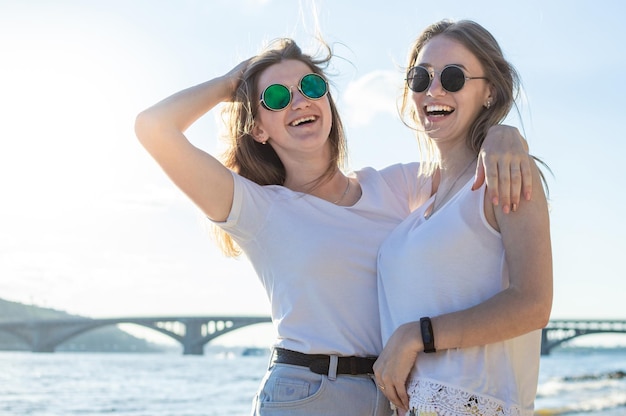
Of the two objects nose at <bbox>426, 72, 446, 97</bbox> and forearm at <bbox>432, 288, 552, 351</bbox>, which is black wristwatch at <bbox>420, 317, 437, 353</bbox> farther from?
nose at <bbox>426, 72, 446, 97</bbox>

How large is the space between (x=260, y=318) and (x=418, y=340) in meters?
51.8

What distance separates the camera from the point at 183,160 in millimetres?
2637

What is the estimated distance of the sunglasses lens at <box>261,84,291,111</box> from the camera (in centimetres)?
290

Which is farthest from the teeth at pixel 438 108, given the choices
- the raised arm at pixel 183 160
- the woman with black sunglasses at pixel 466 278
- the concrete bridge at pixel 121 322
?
the concrete bridge at pixel 121 322

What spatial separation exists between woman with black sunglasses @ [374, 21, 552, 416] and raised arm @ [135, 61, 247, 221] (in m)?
0.60

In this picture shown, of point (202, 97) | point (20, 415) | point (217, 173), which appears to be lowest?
point (20, 415)

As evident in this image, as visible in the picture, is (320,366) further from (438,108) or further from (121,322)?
Result: (121,322)

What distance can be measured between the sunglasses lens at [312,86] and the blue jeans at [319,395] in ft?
3.11

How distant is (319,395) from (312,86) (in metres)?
1.07

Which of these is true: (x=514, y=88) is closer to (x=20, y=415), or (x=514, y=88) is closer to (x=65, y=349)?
(x=20, y=415)

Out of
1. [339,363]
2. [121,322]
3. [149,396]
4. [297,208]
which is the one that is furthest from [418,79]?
[121,322]

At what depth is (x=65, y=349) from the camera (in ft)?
282

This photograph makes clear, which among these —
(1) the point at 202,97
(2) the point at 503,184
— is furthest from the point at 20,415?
(2) the point at 503,184

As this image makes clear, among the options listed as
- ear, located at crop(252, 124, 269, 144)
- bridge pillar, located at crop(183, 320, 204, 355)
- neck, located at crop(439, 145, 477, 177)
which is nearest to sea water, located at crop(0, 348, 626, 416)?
ear, located at crop(252, 124, 269, 144)
